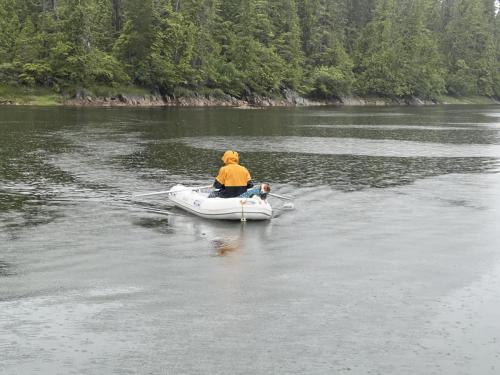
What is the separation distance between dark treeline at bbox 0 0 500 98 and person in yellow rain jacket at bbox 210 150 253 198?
238ft

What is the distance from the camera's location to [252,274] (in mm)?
15320

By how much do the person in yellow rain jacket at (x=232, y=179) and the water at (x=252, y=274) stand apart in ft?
4.27

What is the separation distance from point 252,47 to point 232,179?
315ft

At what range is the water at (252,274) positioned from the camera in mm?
10672

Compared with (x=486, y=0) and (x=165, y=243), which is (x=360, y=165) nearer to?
(x=165, y=243)

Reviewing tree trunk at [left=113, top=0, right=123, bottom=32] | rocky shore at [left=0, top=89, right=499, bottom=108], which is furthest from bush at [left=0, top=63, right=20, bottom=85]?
tree trunk at [left=113, top=0, right=123, bottom=32]

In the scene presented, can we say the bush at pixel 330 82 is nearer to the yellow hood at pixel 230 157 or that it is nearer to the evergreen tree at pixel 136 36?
the evergreen tree at pixel 136 36

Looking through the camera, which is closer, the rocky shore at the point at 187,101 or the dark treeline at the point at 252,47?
the rocky shore at the point at 187,101

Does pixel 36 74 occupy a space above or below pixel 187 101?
above

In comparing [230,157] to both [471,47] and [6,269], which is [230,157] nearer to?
[6,269]

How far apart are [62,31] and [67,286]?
284 ft

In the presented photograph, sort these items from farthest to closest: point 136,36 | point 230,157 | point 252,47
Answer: point 252,47
point 136,36
point 230,157

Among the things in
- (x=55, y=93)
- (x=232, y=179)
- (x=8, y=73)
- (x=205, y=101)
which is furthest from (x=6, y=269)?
(x=205, y=101)

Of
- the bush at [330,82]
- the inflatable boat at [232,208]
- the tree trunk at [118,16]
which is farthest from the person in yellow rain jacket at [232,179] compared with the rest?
the bush at [330,82]
